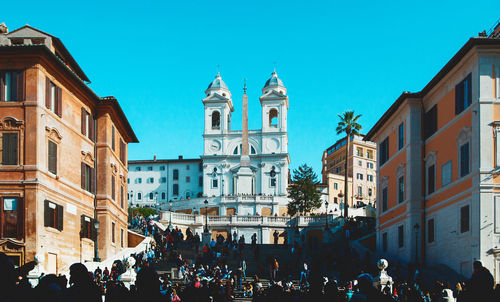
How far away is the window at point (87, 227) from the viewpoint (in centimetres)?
4006

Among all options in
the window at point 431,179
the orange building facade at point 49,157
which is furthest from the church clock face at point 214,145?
the window at point 431,179

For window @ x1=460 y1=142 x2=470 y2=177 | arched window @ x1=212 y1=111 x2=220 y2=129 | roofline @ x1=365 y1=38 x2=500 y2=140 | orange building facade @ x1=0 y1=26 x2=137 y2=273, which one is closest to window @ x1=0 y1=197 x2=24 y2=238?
orange building facade @ x1=0 y1=26 x2=137 y2=273

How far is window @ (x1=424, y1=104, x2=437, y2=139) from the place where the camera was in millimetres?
39341

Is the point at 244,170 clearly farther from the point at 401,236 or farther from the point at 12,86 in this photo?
the point at 12,86

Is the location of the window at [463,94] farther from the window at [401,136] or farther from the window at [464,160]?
the window at [401,136]

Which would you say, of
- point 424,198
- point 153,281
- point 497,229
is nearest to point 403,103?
point 424,198

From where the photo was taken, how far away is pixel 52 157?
3569 cm

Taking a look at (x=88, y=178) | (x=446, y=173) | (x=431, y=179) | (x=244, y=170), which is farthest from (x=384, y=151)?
(x=244, y=170)

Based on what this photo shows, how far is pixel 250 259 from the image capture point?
49938 mm

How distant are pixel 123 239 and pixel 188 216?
25606 millimetres

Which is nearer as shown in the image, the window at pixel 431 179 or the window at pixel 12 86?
the window at pixel 12 86

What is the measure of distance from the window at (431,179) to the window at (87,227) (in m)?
18.4

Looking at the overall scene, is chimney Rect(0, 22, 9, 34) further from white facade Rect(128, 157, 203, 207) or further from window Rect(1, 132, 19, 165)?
white facade Rect(128, 157, 203, 207)

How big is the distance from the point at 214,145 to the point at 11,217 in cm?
9300
